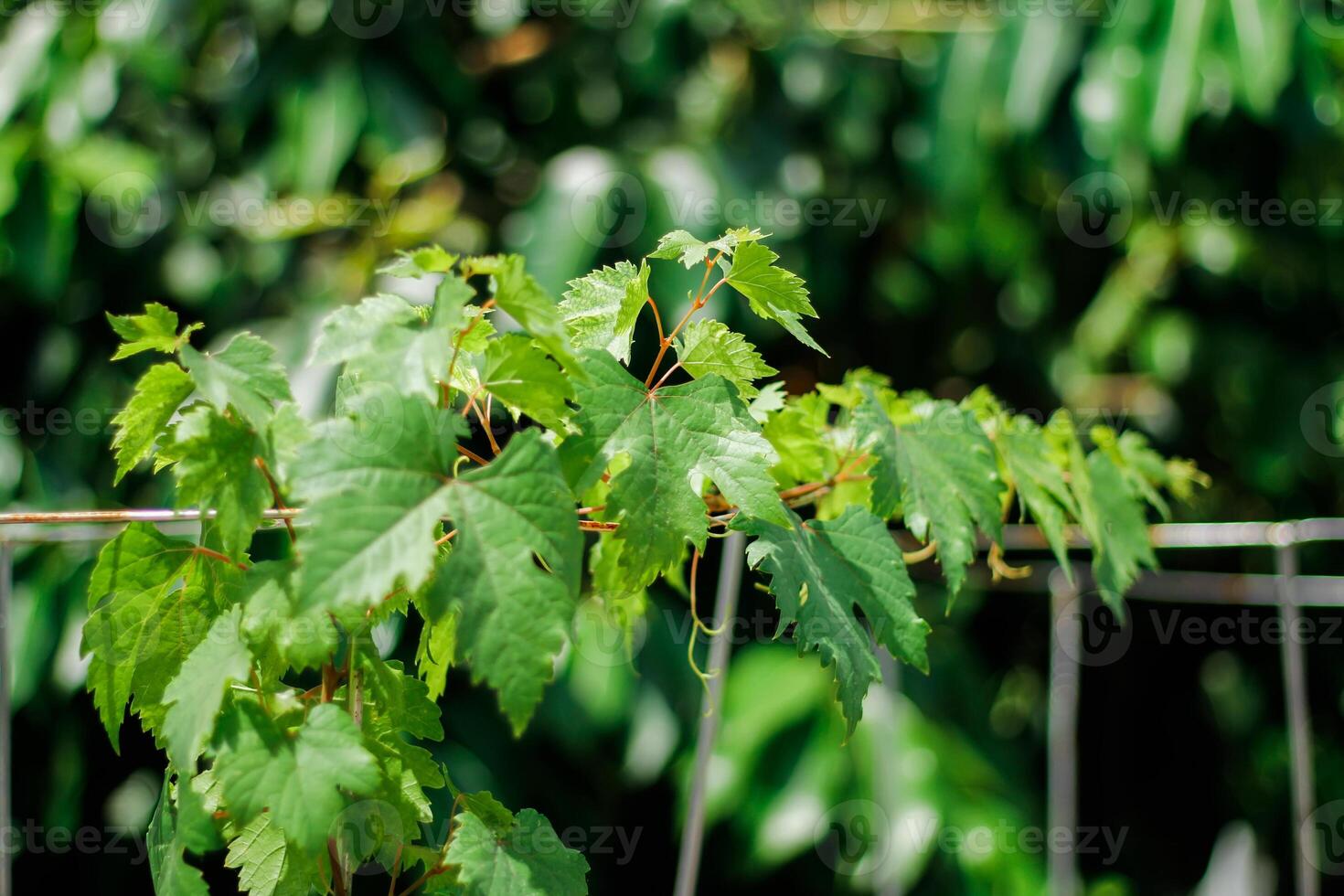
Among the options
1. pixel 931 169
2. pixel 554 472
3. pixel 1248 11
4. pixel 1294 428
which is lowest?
pixel 554 472

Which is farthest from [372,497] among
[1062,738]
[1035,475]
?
[1062,738]

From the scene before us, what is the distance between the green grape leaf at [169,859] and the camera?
55 cm

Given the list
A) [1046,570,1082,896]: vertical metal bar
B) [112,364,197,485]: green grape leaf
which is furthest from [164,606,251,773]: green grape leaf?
[1046,570,1082,896]: vertical metal bar

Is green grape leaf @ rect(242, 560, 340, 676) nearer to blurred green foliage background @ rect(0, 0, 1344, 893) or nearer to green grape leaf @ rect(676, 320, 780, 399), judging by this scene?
green grape leaf @ rect(676, 320, 780, 399)

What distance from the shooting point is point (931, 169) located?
2.12 meters

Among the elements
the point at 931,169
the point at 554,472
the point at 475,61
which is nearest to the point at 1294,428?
the point at 931,169

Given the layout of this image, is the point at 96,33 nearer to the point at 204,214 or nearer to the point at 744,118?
the point at 204,214

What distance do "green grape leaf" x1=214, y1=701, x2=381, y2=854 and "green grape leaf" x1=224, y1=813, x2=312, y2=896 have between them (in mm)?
94

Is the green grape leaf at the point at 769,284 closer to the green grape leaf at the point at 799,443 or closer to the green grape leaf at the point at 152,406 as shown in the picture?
the green grape leaf at the point at 799,443

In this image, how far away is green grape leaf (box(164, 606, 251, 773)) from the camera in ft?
1.69

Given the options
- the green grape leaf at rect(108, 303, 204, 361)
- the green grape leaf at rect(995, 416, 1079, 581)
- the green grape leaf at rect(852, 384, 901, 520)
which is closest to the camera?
the green grape leaf at rect(108, 303, 204, 361)

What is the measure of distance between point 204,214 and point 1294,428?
2203 millimetres

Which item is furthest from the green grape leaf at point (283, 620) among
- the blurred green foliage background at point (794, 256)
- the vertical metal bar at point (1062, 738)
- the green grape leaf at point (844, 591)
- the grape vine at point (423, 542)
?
the vertical metal bar at point (1062, 738)

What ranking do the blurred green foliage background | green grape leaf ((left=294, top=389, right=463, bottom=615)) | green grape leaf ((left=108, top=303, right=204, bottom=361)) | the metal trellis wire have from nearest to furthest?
green grape leaf ((left=294, top=389, right=463, bottom=615))
green grape leaf ((left=108, top=303, right=204, bottom=361))
the metal trellis wire
the blurred green foliage background
